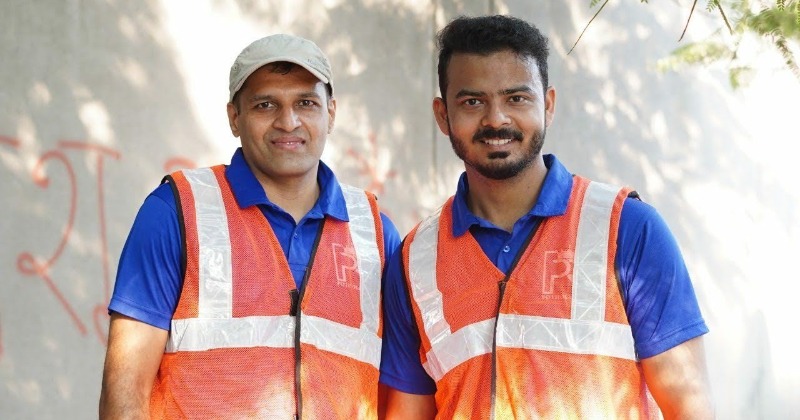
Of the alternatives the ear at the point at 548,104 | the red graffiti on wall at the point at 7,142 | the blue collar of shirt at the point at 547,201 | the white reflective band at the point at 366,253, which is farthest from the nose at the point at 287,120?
the red graffiti on wall at the point at 7,142

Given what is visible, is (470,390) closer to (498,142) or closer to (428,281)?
(428,281)

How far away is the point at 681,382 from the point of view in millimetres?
3219

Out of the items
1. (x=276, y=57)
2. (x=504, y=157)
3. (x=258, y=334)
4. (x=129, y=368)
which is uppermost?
(x=276, y=57)

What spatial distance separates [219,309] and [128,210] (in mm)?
2559

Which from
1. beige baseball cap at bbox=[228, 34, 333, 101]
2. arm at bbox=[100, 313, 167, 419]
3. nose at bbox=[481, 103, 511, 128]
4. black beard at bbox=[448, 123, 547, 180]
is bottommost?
arm at bbox=[100, 313, 167, 419]

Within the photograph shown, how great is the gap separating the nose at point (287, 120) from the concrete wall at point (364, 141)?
2.32 metres

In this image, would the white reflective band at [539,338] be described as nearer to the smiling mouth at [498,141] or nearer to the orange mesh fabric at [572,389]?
the orange mesh fabric at [572,389]

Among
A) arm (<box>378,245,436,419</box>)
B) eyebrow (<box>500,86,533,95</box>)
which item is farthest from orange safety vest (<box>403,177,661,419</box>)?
eyebrow (<box>500,86,533,95</box>)

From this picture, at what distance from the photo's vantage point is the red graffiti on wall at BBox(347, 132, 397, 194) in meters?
6.95

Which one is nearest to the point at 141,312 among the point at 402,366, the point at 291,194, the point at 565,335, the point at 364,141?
the point at 291,194

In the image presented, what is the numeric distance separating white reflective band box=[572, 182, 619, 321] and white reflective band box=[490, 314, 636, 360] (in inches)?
1.3

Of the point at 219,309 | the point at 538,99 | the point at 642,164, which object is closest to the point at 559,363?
the point at 538,99

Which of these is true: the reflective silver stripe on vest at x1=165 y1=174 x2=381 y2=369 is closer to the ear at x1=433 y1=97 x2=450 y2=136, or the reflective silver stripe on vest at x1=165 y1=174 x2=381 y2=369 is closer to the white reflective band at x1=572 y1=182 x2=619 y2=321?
the ear at x1=433 y1=97 x2=450 y2=136

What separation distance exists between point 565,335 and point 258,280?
97 cm
